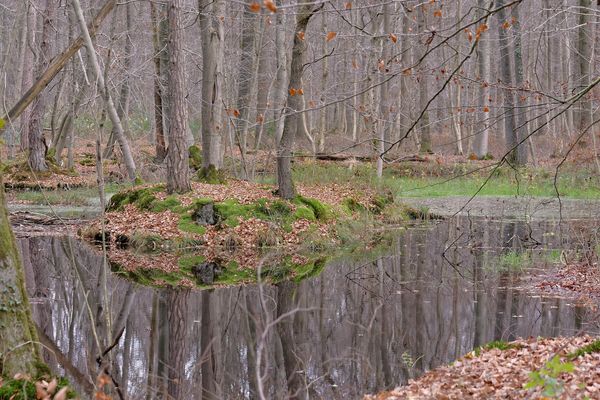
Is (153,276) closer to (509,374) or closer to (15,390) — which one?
(509,374)

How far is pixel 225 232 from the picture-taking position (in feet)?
50.3

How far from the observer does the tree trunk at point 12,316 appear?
17.0ft

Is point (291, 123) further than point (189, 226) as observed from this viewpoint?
Yes

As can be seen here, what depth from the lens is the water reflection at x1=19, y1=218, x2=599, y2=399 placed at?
24.1 feet

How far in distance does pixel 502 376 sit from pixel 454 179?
50.0 feet

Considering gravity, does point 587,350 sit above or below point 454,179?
below

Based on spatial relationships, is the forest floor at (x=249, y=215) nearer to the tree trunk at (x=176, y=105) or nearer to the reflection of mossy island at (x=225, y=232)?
the reflection of mossy island at (x=225, y=232)

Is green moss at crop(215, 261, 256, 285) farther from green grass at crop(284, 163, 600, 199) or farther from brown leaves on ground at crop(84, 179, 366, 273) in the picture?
green grass at crop(284, 163, 600, 199)

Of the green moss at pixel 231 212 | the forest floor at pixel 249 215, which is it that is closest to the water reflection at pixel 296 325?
the forest floor at pixel 249 215

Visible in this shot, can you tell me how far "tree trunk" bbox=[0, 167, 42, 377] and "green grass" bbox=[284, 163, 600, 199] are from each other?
13.1m

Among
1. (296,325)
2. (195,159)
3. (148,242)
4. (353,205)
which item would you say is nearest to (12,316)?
(296,325)

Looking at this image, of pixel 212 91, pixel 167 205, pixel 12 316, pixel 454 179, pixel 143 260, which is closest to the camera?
pixel 12 316

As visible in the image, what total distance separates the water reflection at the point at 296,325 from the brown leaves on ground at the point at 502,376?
Answer: 505mm

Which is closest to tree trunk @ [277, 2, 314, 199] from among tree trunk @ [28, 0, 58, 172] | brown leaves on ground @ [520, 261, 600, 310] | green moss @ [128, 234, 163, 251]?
green moss @ [128, 234, 163, 251]
